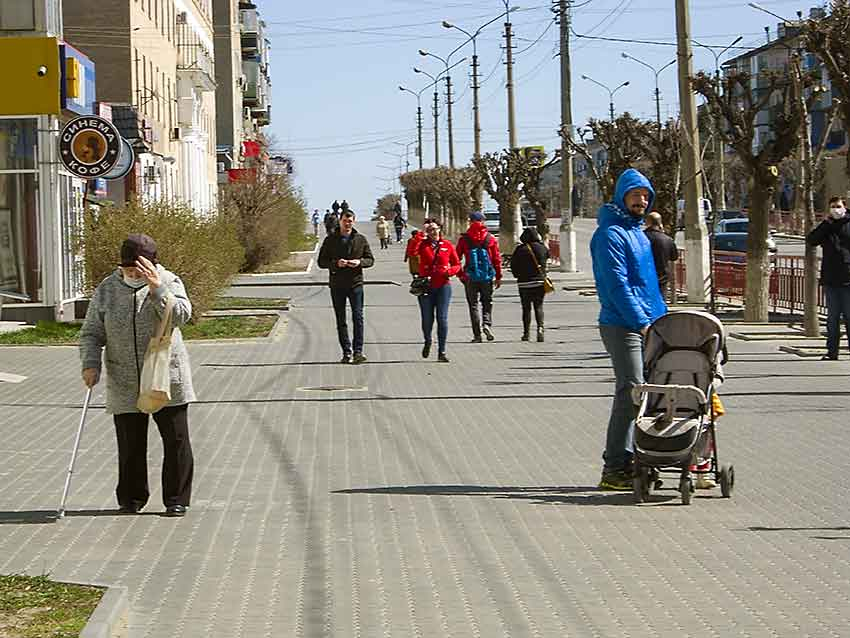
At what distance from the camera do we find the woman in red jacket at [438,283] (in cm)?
2170

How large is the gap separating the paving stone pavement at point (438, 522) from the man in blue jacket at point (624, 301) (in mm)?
352

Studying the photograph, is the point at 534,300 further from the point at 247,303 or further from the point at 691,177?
the point at 247,303

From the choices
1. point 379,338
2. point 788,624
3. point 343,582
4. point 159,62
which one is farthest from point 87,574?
point 159,62

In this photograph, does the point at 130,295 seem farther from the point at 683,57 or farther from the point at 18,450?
the point at 683,57

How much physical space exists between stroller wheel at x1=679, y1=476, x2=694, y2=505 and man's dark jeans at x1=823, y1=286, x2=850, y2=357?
414 inches

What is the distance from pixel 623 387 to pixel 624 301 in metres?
0.55

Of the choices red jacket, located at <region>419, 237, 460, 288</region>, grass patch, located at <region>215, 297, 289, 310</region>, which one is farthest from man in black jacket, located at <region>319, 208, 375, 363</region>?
grass patch, located at <region>215, 297, 289, 310</region>

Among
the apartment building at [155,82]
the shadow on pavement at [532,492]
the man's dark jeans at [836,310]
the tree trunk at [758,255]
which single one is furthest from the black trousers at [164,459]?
the apartment building at [155,82]

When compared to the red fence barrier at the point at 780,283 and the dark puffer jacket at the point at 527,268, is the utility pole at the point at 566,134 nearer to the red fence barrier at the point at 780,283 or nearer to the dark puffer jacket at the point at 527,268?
the red fence barrier at the point at 780,283

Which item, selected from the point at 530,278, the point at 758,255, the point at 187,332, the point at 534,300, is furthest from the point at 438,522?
the point at 758,255

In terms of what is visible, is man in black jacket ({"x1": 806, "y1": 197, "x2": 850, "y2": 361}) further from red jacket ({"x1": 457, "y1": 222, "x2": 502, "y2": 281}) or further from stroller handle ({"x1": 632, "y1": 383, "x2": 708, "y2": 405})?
stroller handle ({"x1": 632, "y1": 383, "x2": 708, "y2": 405})

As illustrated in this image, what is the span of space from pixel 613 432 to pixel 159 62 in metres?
46.4

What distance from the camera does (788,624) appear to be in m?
7.12

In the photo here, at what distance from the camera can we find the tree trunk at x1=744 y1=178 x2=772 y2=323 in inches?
1078
